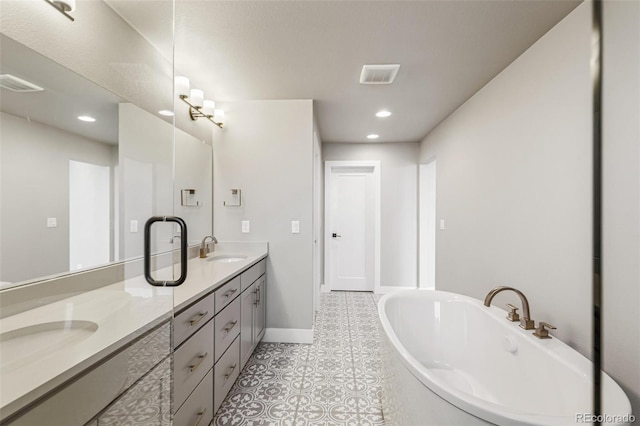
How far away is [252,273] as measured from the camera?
228cm

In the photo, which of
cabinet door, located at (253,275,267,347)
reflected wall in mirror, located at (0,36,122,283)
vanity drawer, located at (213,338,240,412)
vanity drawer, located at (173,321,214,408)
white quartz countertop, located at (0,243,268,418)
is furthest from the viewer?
cabinet door, located at (253,275,267,347)

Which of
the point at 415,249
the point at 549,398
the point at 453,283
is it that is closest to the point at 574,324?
the point at 549,398

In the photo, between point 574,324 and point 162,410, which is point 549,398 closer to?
point 574,324

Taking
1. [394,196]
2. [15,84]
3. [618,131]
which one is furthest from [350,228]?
[618,131]

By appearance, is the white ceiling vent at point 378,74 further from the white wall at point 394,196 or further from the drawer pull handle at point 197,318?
the white wall at point 394,196

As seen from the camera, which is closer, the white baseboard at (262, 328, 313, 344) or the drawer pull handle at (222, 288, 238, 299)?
the drawer pull handle at (222, 288, 238, 299)

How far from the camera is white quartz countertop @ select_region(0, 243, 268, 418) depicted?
2.00 ft

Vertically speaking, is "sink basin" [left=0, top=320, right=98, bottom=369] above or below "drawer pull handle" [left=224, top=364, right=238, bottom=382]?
above

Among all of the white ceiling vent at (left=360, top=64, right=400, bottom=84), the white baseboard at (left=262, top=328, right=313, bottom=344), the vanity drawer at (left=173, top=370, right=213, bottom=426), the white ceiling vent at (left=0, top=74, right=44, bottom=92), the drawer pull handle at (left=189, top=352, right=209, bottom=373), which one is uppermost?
the white ceiling vent at (left=360, top=64, right=400, bottom=84)

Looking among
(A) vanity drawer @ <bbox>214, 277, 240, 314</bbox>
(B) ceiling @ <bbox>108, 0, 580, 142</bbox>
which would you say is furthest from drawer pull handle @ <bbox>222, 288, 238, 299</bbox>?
(B) ceiling @ <bbox>108, 0, 580, 142</bbox>

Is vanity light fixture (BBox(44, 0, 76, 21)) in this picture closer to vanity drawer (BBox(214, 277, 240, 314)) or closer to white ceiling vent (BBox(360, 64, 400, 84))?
vanity drawer (BBox(214, 277, 240, 314))

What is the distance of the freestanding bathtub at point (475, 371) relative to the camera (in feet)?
3.03

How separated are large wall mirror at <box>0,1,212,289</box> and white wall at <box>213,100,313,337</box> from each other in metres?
1.16

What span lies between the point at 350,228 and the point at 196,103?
2881mm
